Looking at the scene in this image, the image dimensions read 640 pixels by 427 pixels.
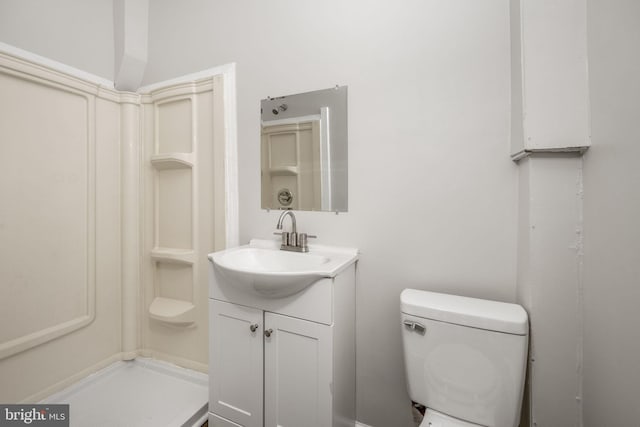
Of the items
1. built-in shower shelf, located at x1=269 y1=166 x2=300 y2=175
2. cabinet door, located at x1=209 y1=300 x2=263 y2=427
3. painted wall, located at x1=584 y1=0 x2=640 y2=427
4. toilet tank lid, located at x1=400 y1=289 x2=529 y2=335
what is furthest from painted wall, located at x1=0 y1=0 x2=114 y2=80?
painted wall, located at x1=584 y1=0 x2=640 y2=427

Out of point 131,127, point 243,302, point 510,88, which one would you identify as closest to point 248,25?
point 131,127

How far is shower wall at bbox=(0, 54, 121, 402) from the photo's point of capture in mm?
1321

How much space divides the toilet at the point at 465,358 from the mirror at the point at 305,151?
61 cm

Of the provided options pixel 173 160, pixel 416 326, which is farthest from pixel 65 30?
pixel 416 326

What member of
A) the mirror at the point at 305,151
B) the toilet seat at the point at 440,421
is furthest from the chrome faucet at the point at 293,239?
the toilet seat at the point at 440,421

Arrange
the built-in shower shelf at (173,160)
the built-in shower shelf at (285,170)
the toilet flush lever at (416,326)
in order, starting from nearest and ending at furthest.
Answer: the toilet flush lever at (416,326), the built-in shower shelf at (285,170), the built-in shower shelf at (173,160)

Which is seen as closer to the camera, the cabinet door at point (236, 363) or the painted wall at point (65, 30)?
the cabinet door at point (236, 363)

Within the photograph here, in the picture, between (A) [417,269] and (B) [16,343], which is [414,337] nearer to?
(A) [417,269]

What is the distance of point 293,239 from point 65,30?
1762mm

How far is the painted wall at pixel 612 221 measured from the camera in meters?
0.62

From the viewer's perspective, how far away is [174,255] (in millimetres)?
1690

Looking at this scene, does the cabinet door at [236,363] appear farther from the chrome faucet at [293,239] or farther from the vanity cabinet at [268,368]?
the chrome faucet at [293,239]

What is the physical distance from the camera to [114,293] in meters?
1.76

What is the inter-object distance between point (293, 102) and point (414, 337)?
3.98ft
